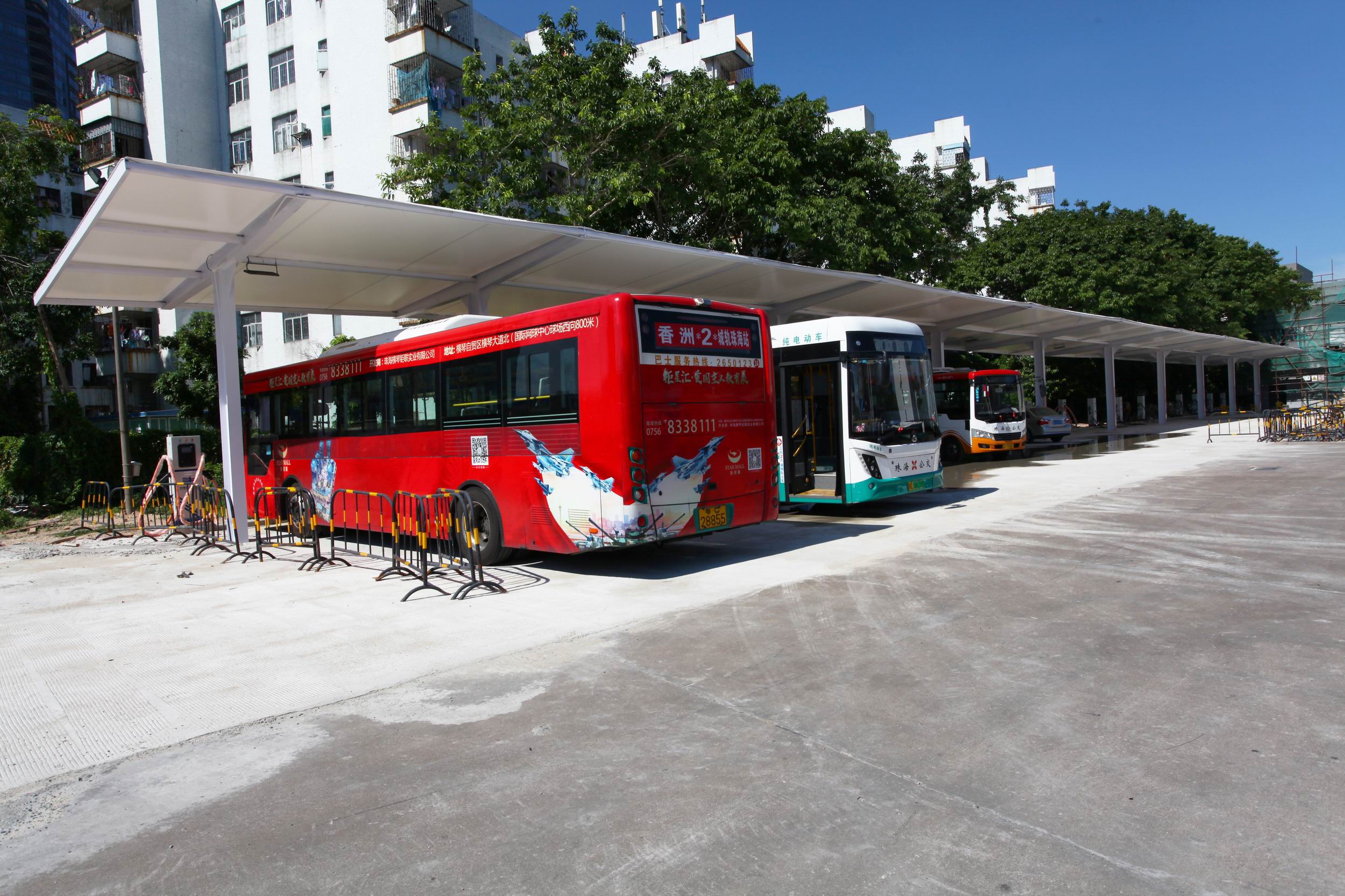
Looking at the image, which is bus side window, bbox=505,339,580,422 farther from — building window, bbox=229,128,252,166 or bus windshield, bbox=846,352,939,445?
building window, bbox=229,128,252,166

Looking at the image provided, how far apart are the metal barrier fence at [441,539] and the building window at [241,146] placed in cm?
3061

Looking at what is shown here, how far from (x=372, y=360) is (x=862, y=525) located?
7680mm

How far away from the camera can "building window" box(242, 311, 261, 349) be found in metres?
33.7

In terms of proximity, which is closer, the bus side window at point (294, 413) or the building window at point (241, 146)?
the bus side window at point (294, 413)

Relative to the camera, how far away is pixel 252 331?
111 ft

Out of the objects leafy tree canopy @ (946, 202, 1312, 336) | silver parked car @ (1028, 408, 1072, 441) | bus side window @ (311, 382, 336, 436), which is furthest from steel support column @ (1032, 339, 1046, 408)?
bus side window @ (311, 382, 336, 436)

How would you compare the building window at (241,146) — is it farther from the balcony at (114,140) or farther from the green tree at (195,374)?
the green tree at (195,374)

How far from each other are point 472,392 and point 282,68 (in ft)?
100

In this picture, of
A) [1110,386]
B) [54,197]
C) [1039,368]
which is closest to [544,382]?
[1039,368]

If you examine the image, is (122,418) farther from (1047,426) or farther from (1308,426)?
(1308,426)

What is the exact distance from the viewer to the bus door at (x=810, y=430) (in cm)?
1367

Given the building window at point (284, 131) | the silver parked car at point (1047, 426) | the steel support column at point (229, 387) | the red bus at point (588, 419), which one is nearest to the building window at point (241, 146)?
the building window at point (284, 131)

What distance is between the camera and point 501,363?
Result: 10070mm

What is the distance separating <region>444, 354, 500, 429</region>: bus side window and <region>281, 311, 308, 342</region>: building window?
24203 mm
